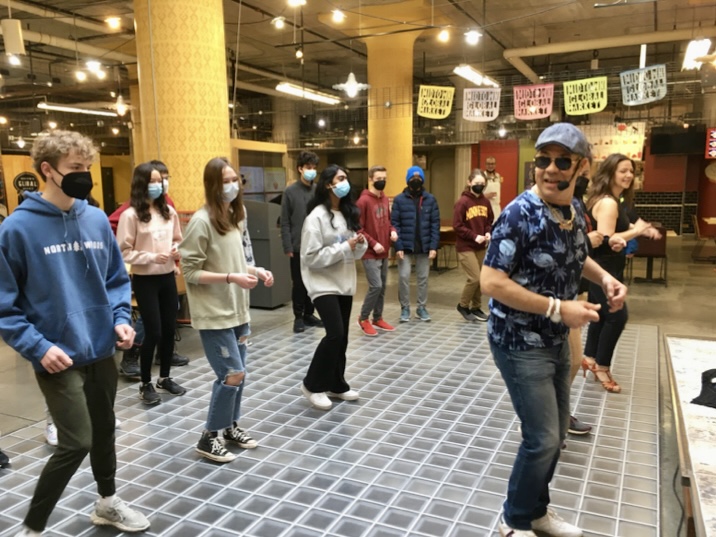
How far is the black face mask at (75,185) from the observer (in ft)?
A: 6.88

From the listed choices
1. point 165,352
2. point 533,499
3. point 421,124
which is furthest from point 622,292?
point 421,124

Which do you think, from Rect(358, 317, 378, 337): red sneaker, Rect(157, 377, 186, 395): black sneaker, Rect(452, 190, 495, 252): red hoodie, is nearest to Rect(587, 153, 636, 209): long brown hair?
Rect(452, 190, 495, 252): red hoodie

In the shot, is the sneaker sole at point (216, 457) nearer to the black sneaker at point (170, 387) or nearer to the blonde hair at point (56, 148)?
the black sneaker at point (170, 387)

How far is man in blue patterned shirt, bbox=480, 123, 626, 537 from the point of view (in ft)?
6.41

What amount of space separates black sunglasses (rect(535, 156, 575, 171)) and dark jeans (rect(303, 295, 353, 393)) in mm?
1927

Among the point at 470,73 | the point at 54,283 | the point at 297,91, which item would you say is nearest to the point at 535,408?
the point at 54,283

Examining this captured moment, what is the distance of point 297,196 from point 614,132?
1243 centimetres

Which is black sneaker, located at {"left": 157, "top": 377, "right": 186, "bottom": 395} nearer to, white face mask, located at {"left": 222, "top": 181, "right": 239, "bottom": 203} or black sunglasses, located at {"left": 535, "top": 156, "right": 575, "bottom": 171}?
white face mask, located at {"left": 222, "top": 181, "right": 239, "bottom": 203}

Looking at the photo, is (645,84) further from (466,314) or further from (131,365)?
(131,365)

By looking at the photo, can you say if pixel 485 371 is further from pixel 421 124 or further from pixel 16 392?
pixel 421 124

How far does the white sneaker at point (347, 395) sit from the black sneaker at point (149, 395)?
1212 mm

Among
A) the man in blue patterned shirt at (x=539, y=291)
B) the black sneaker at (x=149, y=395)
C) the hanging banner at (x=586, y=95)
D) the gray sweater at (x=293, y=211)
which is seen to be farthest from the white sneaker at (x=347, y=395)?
the hanging banner at (x=586, y=95)

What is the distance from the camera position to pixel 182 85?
545 centimetres

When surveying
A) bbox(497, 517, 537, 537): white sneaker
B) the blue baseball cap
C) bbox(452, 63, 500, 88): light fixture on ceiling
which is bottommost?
bbox(497, 517, 537, 537): white sneaker
